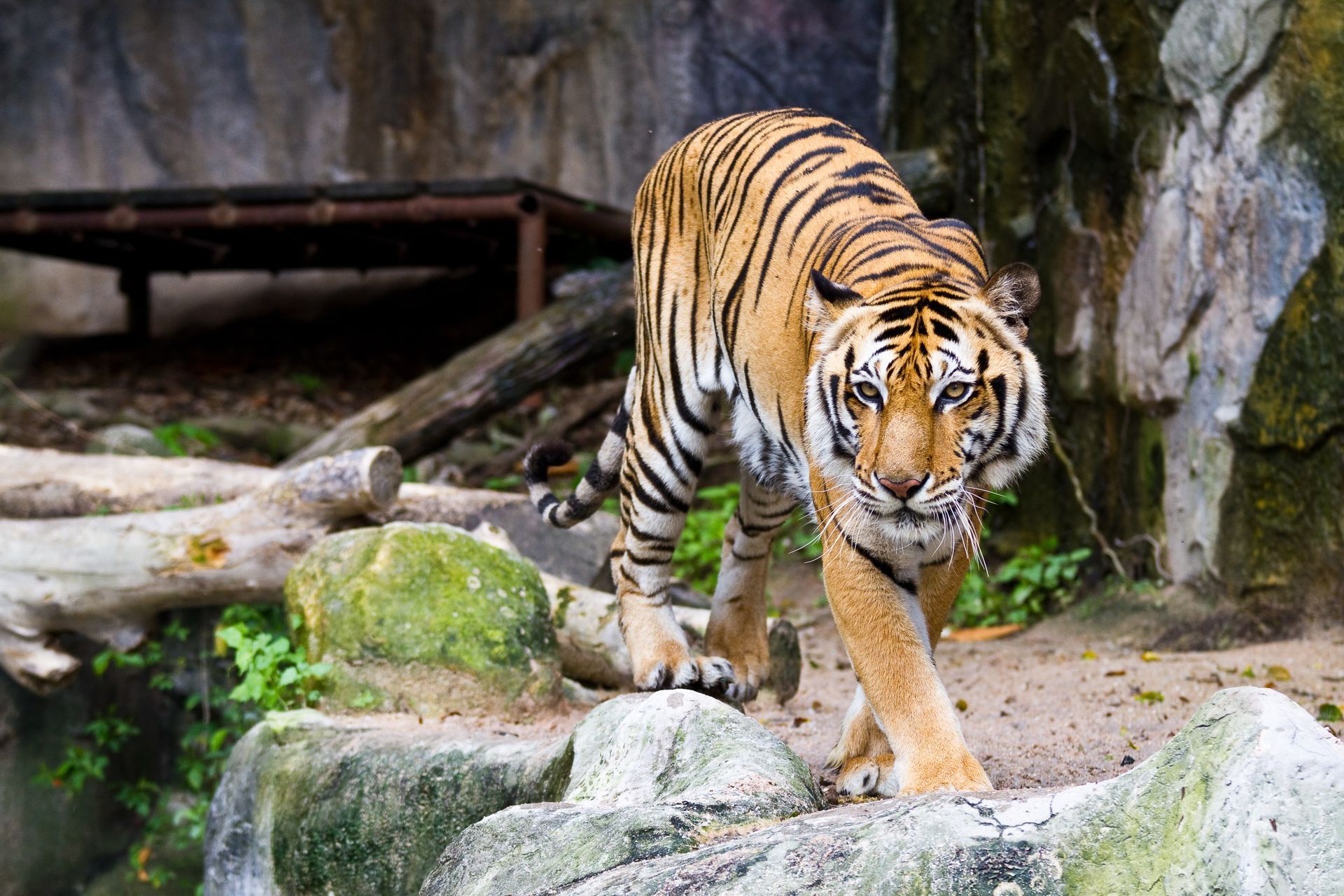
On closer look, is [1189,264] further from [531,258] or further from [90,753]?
[90,753]

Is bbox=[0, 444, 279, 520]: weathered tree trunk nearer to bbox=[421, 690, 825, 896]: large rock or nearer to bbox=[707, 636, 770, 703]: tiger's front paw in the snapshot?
bbox=[707, 636, 770, 703]: tiger's front paw

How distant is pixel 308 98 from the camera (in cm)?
1175

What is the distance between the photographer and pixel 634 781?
2672 millimetres

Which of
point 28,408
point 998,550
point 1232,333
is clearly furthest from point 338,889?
point 28,408

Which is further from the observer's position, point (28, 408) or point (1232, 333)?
point (28, 408)

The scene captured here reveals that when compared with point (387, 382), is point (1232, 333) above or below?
Answer: above

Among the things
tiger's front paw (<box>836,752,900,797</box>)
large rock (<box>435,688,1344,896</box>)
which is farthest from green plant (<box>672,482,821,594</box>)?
large rock (<box>435,688,1344,896</box>)

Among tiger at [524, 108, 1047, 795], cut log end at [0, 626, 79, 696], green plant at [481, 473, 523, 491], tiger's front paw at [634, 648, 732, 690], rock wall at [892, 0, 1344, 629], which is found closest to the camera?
tiger at [524, 108, 1047, 795]

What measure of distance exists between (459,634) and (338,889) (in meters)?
0.88

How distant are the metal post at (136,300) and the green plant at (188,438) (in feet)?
7.39

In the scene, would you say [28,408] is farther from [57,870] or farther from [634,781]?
[634,781]

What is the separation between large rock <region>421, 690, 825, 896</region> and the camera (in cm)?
231

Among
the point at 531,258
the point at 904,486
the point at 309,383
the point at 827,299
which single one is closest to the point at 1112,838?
the point at 904,486

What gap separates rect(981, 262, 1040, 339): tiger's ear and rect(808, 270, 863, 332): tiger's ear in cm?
29
